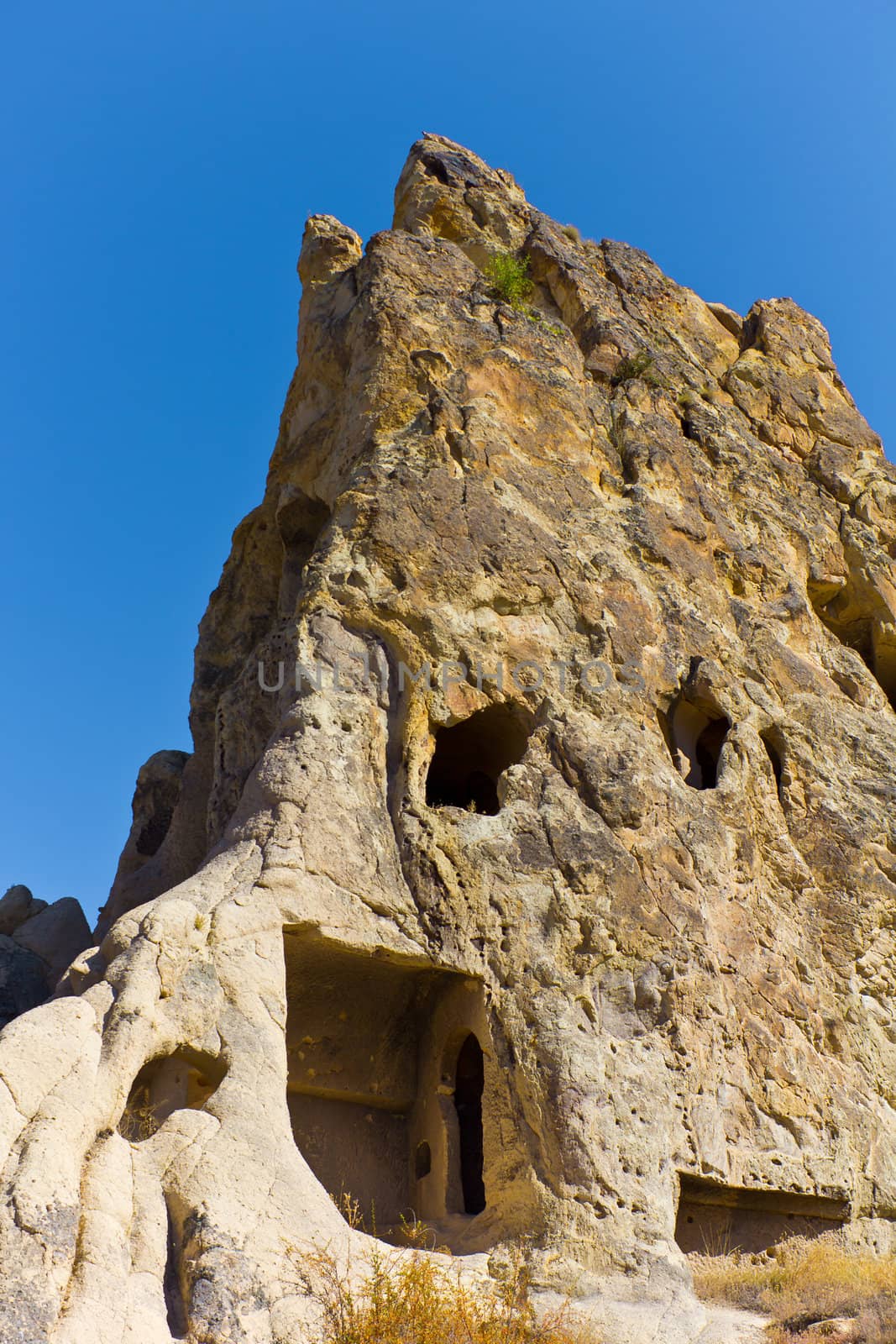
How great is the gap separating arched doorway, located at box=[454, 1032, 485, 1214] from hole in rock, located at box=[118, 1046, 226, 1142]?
114 inches

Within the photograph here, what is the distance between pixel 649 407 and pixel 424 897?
831cm

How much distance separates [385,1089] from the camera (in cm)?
1012

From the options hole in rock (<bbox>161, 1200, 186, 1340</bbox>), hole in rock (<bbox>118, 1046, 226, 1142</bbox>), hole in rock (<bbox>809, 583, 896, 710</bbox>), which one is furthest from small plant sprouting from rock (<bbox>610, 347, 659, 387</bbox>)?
hole in rock (<bbox>161, 1200, 186, 1340</bbox>)

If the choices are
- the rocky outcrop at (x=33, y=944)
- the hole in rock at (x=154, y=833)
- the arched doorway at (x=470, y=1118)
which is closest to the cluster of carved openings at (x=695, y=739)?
the arched doorway at (x=470, y=1118)

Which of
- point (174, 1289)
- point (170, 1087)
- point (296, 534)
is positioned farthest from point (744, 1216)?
point (296, 534)

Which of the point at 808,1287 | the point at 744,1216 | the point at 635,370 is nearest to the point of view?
the point at 808,1287

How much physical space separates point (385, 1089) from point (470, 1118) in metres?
0.80

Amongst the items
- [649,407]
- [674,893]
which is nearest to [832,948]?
[674,893]

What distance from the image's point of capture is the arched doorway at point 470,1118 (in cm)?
988

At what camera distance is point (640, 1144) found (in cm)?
865

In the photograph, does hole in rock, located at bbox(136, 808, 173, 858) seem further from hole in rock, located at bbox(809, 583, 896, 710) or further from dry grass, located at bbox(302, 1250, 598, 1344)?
hole in rock, located at bbox(809, 583, 896, 710)

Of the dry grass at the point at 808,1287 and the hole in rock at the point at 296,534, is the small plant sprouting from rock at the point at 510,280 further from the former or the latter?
the dry grass at the point at 808,1287

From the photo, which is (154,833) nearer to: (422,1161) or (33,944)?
(33,944)

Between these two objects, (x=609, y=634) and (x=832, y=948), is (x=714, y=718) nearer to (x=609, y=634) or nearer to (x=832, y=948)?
(x=609, y=634)
